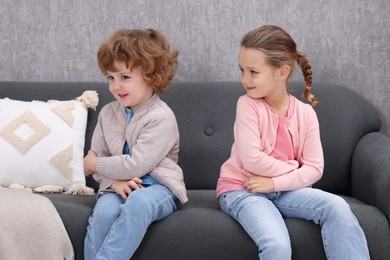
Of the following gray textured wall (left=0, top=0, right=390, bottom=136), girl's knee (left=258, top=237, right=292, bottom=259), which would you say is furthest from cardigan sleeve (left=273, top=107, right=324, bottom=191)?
gray textured wall (left=0, top=0, right=390, bottom=136)

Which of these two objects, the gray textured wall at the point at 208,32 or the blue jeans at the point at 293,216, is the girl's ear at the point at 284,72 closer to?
A: the blue jeans at the point at 293,216

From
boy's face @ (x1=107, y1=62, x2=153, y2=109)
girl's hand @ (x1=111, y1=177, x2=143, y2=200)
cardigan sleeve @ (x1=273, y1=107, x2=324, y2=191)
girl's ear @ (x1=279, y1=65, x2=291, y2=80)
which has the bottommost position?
girl's hand @ (x1=111, y1=177, x2=143, y2=200)

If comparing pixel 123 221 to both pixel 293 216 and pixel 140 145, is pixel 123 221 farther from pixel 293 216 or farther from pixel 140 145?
pixel 293 216

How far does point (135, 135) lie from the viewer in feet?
7.98

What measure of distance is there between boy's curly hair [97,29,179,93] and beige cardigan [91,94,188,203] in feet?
0.27

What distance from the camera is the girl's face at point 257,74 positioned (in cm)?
236

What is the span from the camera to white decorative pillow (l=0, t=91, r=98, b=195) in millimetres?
2719

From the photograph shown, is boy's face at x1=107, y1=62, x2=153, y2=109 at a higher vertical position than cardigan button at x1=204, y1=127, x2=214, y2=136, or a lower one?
higher

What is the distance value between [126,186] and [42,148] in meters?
0.52

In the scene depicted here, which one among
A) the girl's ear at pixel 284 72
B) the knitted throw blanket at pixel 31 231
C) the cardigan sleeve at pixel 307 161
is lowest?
the knitted throw blanket at pixel 31 231

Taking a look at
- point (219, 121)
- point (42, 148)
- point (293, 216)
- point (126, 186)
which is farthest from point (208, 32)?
point (293, 216)

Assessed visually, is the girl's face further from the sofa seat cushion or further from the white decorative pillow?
the white decorative pillow

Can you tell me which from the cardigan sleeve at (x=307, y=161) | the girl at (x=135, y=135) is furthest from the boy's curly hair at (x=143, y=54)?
the cardigan sleeve at (x=307, y=161)

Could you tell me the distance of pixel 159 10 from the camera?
3121 millimetres
